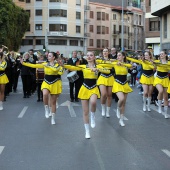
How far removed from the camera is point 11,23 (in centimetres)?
5916

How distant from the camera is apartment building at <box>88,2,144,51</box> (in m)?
95.9

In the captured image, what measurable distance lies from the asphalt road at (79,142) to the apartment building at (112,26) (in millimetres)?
76834

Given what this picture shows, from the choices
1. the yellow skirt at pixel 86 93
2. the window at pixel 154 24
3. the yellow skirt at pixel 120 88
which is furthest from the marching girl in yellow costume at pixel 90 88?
the window at pixel 154 24

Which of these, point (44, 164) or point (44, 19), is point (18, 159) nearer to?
point (44, 164)

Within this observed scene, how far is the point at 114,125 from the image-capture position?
12.8m

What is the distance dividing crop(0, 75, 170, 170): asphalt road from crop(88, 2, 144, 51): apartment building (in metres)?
76.8

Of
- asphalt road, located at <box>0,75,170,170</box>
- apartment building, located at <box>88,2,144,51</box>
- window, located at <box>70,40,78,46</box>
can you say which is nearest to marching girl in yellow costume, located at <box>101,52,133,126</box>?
asphalt road, located at <box>0,75,170,170</box>

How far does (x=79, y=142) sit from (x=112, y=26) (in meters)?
92.2

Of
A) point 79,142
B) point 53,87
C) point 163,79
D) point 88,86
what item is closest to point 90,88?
point 88,86

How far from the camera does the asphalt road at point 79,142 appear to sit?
26.5 feet

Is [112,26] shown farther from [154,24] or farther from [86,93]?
[86,93]

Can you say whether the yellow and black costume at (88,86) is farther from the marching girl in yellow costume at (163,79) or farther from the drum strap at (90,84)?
the marching girl in yellow costume at (163,79)

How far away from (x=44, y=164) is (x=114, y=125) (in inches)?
199

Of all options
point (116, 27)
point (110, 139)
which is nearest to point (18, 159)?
point (110, 139)
